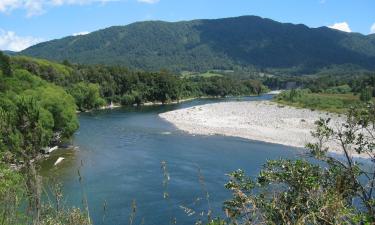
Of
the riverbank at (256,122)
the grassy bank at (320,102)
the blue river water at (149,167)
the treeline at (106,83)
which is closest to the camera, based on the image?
the blue river water at (149,167)

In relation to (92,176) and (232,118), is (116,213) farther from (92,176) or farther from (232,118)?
(232,118)

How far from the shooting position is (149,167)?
1800 inches

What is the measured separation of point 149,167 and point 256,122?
39894 millimetres

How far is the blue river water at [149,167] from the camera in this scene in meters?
32.4

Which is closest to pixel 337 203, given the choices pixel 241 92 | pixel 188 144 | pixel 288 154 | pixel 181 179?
pixel 181 179

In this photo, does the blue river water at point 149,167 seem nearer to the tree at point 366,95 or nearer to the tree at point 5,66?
the tree at point 5,66

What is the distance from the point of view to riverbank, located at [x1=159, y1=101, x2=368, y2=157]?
6681cm

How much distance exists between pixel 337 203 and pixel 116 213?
26.9 m

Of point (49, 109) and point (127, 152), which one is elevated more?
point (49, 109)

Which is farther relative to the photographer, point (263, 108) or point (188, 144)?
point (263, 108)

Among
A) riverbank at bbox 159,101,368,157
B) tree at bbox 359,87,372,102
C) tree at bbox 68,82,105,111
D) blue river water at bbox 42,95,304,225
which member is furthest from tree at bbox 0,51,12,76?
tree at bbox 359,87,372,102

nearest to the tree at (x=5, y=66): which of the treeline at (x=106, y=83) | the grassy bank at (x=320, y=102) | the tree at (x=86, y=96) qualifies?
the tree at (x=86, y=96)

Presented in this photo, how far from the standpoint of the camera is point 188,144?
5966 cm

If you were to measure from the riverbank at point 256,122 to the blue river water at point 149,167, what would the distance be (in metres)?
4.19
